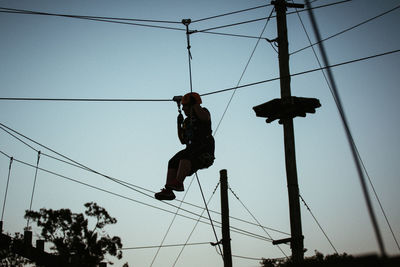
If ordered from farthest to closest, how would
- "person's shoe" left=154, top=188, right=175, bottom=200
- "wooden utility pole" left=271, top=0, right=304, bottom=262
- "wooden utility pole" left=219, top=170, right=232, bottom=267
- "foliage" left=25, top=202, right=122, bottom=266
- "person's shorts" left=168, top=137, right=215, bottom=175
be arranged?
"foliage" left=25, top=202, right=122, bottom=266, "wooden utility pole" left=219, top=170, right=232, bottom=267, "wooden utility pole" left=271, top=0, right=304, bottom=262, "person's shorts" left=168, top=137, right=215, bottom=175, "person's shoe" left=154, top=188, right=175, bottom=200

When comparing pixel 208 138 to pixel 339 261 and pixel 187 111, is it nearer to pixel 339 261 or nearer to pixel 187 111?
pixel 187 111

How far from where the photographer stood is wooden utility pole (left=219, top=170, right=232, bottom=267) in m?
9.45

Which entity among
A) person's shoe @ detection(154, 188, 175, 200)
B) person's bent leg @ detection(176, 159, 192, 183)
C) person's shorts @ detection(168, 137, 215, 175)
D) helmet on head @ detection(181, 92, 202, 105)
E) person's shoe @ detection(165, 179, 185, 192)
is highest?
helmet on head @ detection(181, 92, 202, 105)

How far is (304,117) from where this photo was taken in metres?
7.24

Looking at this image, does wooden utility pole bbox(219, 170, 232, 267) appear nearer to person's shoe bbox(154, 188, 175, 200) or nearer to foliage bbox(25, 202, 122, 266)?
person's shoe bbox(154, 188, 175, 200)

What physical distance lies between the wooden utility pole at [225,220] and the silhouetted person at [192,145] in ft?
12.3

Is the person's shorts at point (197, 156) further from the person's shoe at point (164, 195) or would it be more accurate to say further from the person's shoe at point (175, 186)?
the person's shoe at point (164, 195)

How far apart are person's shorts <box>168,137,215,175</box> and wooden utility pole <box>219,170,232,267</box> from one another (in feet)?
12.4

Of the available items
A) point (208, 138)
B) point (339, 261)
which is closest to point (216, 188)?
point (208, 138)

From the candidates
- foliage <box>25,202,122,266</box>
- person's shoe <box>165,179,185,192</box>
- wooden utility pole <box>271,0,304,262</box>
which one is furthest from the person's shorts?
foliage <box>25,202,122,266</box>

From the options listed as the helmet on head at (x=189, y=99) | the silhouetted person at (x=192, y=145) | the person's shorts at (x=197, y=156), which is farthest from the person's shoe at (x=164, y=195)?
the helmet on head at (x=189, y=99)

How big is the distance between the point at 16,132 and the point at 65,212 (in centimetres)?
Result: 2740

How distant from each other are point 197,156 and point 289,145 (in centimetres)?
178

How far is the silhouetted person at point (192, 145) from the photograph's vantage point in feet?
19.9
